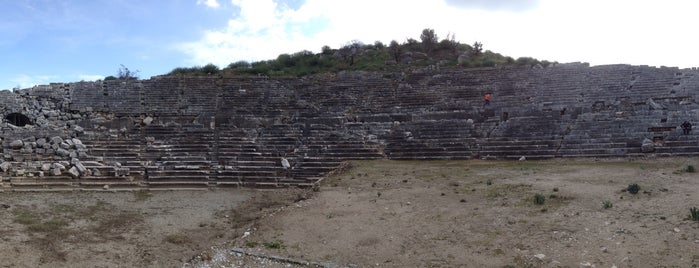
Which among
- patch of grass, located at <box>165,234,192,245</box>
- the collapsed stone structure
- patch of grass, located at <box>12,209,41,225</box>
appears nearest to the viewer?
patch of grass, located at <box>165,234,192,245</box>

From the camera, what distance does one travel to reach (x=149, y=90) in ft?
88.1

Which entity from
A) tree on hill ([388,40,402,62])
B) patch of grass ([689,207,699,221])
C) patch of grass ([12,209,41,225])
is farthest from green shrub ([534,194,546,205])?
tree on hill ([388,40,402,62])

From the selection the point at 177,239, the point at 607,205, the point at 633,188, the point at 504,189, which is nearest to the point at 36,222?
the point at 177,239

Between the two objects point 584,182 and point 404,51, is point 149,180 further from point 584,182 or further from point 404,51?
point 404,51

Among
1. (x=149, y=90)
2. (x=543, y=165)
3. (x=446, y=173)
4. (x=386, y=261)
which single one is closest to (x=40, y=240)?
(x=386, y=261)

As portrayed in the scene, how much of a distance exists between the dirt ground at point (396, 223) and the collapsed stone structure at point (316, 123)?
1.94m

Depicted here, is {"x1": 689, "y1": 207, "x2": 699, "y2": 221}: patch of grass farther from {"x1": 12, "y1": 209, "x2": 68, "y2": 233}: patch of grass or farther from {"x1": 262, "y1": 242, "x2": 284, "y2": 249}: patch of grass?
{"x1": 12, "y1": 209, "x2": 68, "y2": 233}: patch of grass

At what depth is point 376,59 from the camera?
35.4 meters

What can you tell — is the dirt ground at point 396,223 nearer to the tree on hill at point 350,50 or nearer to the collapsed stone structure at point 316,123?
the collapsed stone structure at point 316,123

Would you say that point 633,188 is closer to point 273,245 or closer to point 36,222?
point 273,245

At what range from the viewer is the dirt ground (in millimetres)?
7715

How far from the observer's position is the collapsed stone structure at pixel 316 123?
1560cm

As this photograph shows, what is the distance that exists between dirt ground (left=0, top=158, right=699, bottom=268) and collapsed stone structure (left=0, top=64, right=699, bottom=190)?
1.94m

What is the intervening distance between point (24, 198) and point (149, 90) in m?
15.1
